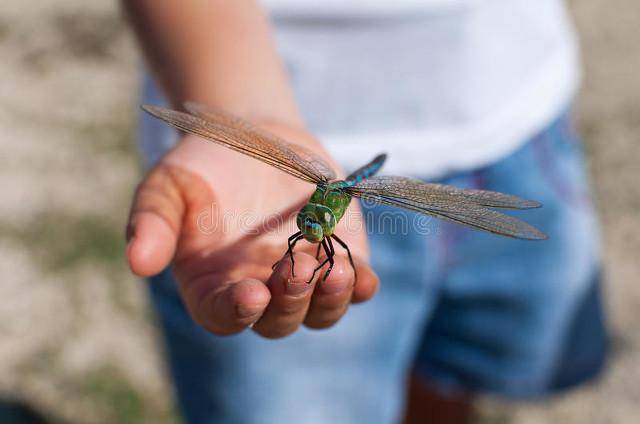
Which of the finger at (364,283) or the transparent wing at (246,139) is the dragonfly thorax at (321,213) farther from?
the finger at (364,283)

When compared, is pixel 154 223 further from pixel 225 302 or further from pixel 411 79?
pixel 411 79

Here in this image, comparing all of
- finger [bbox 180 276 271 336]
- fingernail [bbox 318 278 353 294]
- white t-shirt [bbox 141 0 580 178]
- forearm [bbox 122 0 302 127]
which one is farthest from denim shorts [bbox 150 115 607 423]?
fingernail [bbox 318 278 353 294]

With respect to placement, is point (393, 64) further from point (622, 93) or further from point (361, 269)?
point (622, 93)

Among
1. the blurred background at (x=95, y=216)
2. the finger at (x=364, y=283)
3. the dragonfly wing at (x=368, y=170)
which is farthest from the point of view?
the blurred background at (x=95, y=216)

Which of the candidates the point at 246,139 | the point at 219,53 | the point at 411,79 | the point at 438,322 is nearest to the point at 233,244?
the point at 246,139

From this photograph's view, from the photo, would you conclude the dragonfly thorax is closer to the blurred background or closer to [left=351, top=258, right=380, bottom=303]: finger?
[left=351, top=258, right=380, bottom=303]: finger

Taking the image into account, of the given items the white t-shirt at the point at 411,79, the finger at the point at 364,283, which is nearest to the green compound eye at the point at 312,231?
the finger at the point at 364,283
